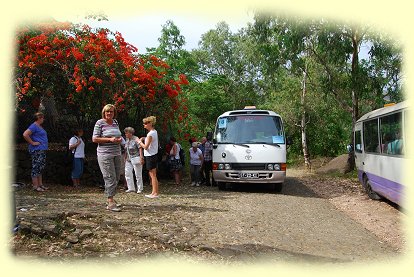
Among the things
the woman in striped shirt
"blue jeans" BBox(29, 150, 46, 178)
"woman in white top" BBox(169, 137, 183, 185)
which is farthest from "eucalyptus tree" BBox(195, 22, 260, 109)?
the woman in striped shirt

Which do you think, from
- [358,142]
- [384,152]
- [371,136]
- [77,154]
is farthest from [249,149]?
[77,154]

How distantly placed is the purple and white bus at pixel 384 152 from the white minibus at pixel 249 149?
2.29 meters

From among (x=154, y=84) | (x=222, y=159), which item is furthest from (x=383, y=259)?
(x=154, y=84)

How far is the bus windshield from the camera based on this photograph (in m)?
11.3

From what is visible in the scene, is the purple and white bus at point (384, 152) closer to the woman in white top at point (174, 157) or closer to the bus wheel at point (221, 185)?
the bus wheel at point (221, 185)

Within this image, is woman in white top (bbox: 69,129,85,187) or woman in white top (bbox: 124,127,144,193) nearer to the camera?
woman in white top (bbox: 124,127,144,193)

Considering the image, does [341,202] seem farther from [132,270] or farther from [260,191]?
[132,270]

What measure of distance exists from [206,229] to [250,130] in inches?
223

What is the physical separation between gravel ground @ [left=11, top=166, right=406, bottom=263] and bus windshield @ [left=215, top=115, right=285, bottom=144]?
6.26ft

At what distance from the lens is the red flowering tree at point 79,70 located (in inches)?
410

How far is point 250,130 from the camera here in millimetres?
11445

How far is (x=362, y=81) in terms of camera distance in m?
16.2

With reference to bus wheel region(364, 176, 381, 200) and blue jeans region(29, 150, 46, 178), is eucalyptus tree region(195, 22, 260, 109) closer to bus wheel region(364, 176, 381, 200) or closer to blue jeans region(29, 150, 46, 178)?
bus wheel region(364, 176, 381, 200)
